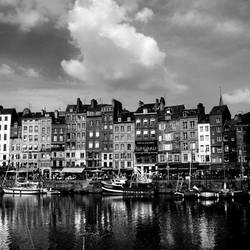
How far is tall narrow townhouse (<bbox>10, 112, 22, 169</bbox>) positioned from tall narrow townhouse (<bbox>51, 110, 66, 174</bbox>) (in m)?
10.6

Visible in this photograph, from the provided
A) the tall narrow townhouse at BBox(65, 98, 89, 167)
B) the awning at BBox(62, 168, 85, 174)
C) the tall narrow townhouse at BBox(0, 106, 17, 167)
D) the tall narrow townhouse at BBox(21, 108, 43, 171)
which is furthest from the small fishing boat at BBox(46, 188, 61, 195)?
the tall narrow townhouse at BBox(0, 106, 17, 167)

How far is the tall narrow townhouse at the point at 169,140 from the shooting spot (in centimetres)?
9888

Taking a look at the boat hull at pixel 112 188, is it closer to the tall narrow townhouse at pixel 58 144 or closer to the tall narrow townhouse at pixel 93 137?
the tall narrow townhouse at pixel 93 137

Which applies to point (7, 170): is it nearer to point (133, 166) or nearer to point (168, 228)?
point (133, 166)

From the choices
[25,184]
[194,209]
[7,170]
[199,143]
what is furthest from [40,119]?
[194,209]

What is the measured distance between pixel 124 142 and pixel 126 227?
6197 cm

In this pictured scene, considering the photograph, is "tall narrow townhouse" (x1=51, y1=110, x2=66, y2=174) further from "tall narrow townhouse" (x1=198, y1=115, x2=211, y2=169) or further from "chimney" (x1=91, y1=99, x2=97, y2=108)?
"tall narrow townhouse" (x1=198, y1=115, x2=211, y2=169)

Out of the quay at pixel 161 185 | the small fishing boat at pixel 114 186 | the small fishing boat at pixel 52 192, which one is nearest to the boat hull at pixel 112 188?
the small fishing boat at pixel 114 186

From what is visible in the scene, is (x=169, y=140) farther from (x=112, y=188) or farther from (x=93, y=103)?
(x=93, y=103)

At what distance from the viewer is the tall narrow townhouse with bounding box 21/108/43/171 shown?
110562 mm

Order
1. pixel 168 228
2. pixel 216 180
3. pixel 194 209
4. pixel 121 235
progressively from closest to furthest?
1. pixel 121 235
2. pixel 168 228
3. pixel 194 209
4. pixel 216 180

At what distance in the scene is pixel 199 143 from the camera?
3846 inches

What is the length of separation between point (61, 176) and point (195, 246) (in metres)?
75.7

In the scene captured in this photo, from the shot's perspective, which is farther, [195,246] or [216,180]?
[216,180]
